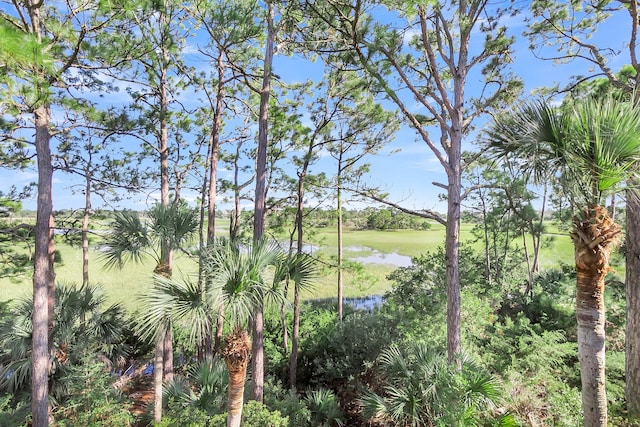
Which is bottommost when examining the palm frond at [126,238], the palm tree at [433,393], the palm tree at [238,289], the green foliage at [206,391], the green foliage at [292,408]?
the green foliage at [292,408]

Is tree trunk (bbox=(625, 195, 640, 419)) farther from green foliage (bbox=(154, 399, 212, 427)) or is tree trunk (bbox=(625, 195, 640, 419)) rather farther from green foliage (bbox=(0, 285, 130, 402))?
green foliage (bbox=(0, 285, 130, 402))

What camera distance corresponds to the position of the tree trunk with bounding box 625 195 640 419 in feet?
17.6

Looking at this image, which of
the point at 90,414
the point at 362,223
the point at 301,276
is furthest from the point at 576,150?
the point at 90,414

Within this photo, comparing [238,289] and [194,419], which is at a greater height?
[238,289]

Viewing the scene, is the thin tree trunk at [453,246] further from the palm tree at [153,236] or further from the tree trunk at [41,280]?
the tree trunk at [41,280]

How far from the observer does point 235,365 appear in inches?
175

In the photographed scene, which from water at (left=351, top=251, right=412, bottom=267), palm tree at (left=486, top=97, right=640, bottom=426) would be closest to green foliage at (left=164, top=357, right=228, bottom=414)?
palm tree at (left=486, top=97, right=640, bottom=426)

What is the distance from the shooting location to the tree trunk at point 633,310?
17.6 feet

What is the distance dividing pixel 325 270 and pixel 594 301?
20.2 feet

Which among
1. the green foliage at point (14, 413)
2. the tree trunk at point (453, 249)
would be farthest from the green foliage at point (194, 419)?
the tree trunk at point (453, 249)

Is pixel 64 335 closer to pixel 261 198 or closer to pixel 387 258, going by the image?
pixel 261 198

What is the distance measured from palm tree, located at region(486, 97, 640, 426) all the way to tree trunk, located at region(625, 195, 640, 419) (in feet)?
9.87

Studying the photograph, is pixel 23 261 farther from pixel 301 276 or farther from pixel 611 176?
pixel 611 176

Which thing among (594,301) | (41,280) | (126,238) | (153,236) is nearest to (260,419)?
(153,236)
